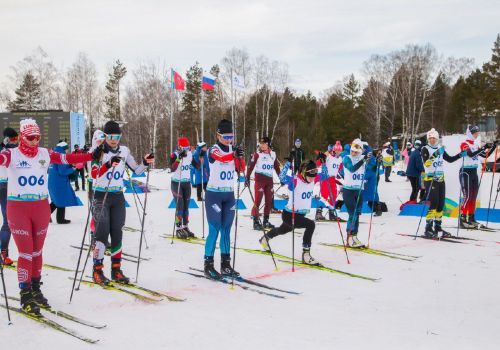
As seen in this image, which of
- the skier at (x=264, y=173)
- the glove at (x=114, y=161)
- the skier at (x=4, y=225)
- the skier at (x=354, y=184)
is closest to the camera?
the glove at (x=114, y=161)

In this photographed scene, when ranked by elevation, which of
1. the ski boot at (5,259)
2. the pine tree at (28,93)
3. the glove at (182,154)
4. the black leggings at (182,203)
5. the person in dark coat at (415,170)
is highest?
the pine tree at (28,93)

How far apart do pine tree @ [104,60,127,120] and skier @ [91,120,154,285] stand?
41801mm

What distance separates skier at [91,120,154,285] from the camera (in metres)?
5.27

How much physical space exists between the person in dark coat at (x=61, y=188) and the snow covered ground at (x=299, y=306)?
2.50 m

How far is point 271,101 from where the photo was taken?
42500mm

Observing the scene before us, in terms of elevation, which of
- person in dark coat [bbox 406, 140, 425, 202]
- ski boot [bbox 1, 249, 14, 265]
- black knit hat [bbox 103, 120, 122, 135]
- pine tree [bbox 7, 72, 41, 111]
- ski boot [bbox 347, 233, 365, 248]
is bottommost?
ski boot [bbox 1, 249, 14, 265]

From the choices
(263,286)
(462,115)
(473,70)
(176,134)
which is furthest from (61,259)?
(473,70)

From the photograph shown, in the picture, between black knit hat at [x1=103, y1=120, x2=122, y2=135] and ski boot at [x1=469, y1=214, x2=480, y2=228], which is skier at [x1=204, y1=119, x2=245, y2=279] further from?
ski boot at [x1=469, y1=214, x2=480, y2=228]

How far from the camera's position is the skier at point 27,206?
4410 mm

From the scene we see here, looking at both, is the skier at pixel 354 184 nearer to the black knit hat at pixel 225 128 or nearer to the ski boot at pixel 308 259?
the ski boot at pixel 308 259

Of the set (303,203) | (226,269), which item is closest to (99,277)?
(226,269)

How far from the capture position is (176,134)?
149 feet

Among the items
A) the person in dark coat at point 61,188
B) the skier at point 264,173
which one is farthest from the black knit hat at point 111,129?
the person in dark coat at point 61,188

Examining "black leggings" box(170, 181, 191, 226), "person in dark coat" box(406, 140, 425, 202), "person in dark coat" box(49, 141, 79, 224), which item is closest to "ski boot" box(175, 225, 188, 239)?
"black leggings" box(170, 181, 191, 226)
